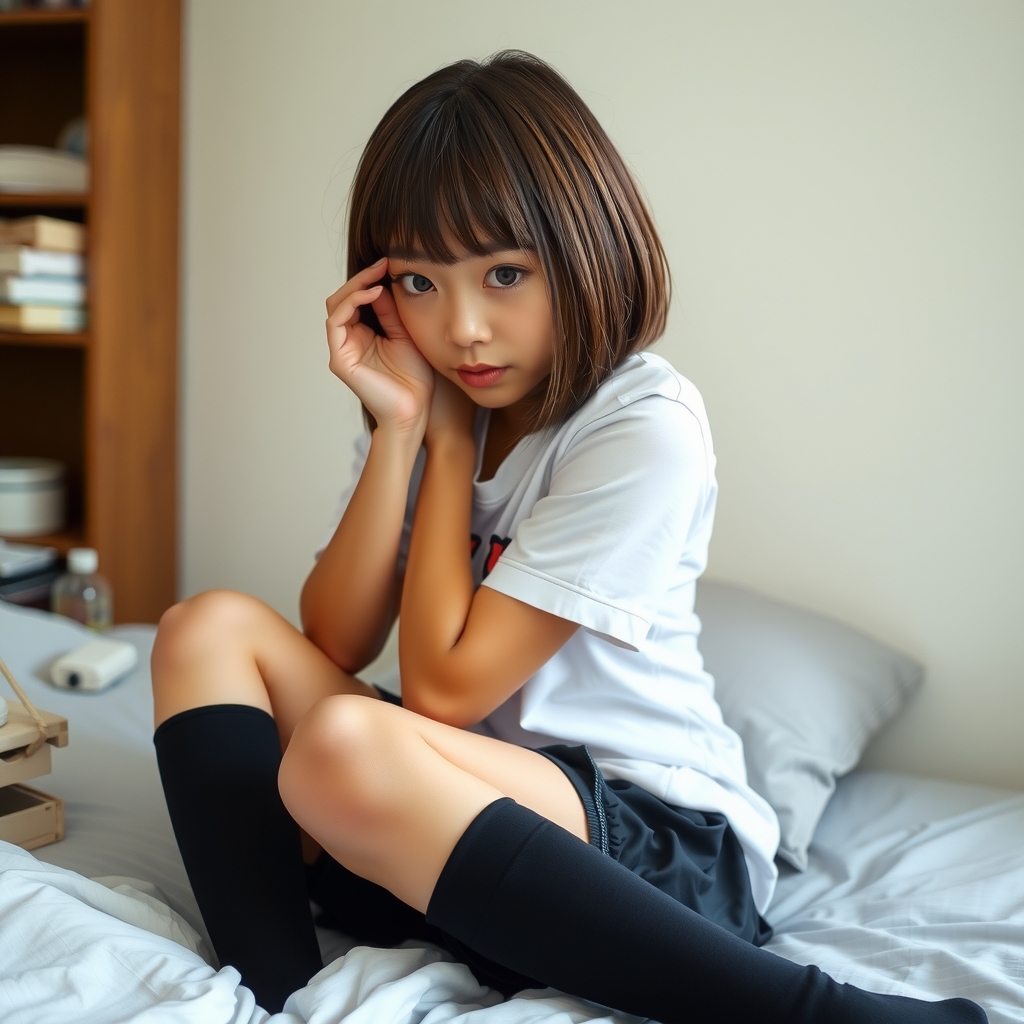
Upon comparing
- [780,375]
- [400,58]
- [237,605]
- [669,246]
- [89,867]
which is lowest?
[89,867]

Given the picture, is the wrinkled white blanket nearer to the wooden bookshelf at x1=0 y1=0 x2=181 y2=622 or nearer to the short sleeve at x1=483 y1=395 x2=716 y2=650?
the short sleeve at x1=483 y1=395 x2=716 y2=650

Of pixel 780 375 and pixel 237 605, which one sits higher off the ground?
pixel 780 375

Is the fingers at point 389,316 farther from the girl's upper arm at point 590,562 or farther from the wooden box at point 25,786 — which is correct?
the wooden box at point 25,786

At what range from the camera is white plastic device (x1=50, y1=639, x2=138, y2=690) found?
1.24 meters

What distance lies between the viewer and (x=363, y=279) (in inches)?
37.4

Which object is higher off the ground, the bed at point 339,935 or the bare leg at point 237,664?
the bare leg at point 237,664

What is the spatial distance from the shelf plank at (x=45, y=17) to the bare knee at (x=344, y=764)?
1.40 m

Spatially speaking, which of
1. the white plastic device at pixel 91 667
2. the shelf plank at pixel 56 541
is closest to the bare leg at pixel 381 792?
the white plastic device at pixel 91 667

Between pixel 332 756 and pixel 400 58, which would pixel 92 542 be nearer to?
pixel 400 58

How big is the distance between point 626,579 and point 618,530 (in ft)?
0.13

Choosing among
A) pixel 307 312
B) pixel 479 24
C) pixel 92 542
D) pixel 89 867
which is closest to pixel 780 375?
pixel 479 24

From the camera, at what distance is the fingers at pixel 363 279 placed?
0.94 m

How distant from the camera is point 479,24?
1536mm

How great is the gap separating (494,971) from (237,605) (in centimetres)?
37
